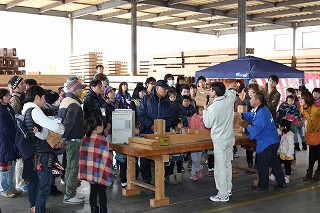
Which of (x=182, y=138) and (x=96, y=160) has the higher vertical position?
(x=182, y=138)

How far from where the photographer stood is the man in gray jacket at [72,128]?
592cm

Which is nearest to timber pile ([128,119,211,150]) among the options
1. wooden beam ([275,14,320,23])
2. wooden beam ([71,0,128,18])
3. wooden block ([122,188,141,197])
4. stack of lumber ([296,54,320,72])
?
wooden block ([122,188,141,197])

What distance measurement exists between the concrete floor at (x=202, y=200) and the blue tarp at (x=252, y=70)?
3864mm

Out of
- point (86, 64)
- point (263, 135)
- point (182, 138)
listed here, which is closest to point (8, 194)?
point (182, 138)

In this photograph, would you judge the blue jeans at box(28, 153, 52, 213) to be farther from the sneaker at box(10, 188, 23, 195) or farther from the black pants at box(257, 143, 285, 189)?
the black pants at box(257, 143, 285, 189)

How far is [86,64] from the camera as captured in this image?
1897cm

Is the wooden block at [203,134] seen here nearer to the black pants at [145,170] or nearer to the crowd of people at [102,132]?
the crowd of people at [102,132]

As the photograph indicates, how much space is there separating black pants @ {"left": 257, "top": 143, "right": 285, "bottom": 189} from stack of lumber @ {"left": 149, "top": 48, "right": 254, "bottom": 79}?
873cm

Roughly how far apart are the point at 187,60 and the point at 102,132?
12.0 meters

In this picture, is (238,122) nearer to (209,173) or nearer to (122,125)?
(209,173)

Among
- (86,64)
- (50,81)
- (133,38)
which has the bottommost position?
(50,81)

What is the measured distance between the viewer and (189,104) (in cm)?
853

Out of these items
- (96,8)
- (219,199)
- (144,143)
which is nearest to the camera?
(144,143)

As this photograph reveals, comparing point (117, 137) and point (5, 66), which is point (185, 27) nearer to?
point (5, 66)
